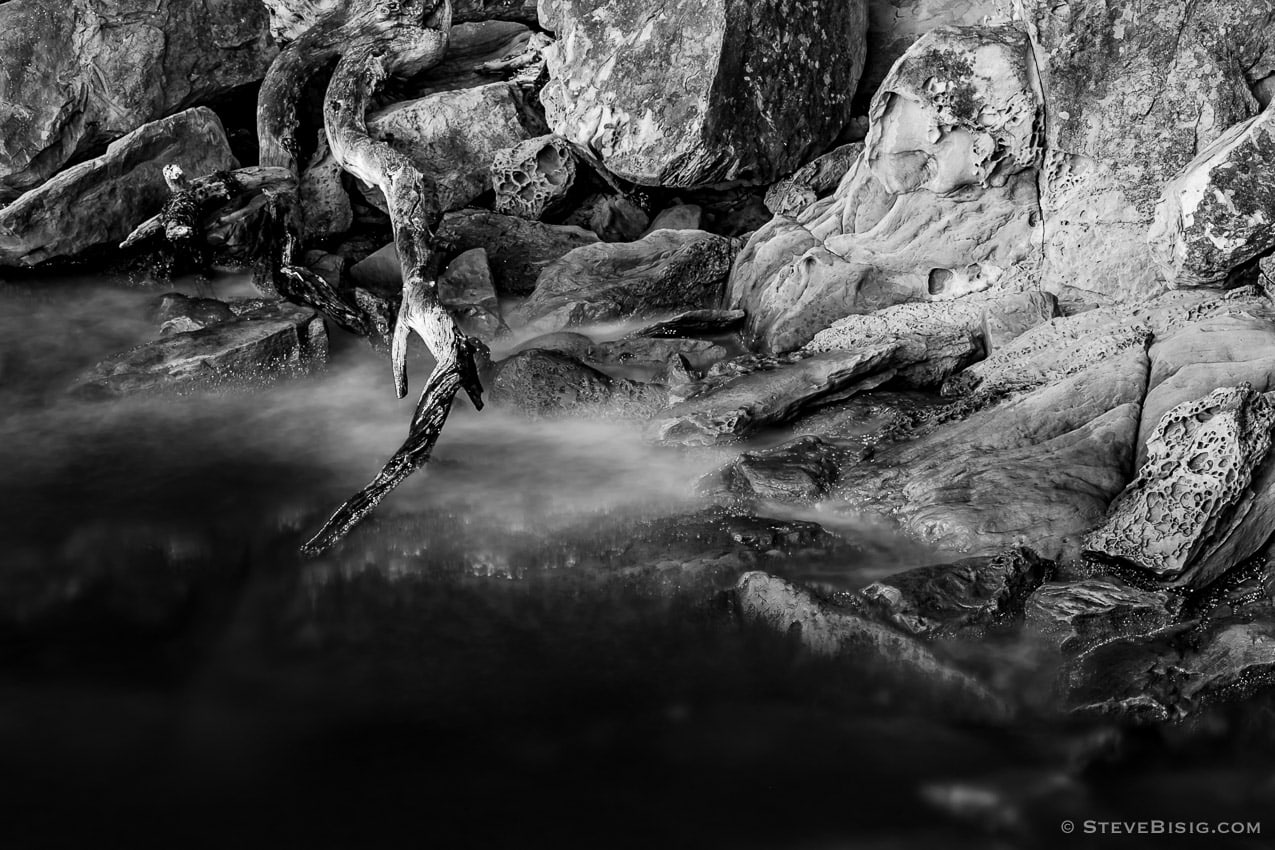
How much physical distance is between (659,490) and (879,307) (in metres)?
2.20

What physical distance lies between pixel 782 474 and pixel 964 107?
2549 mm

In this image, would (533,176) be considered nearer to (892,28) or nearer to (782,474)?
(892,28)

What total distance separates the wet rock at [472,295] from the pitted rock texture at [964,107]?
265 centimetres

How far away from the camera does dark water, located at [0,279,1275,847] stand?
13.1 ft

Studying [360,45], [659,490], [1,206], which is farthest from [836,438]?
[1,206]

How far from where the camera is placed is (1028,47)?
681 cm

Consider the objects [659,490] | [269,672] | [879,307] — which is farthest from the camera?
[879,307]

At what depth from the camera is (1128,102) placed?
21.6ft

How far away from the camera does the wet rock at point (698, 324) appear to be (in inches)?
295

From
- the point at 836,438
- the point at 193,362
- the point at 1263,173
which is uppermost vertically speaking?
the point at 1263,173

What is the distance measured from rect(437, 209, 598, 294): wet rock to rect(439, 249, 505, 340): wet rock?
0.65ft

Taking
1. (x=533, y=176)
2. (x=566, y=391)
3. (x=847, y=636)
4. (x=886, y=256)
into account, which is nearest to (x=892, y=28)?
(x=886, y=256)

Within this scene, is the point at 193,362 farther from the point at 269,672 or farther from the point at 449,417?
the point at 269,672

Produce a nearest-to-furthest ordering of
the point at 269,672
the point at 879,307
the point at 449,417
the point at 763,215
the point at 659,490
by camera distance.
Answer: the point at 269,672 < the point at 659,490 < the point at 449,417 < the point at 879,307 < the point at 763,215
